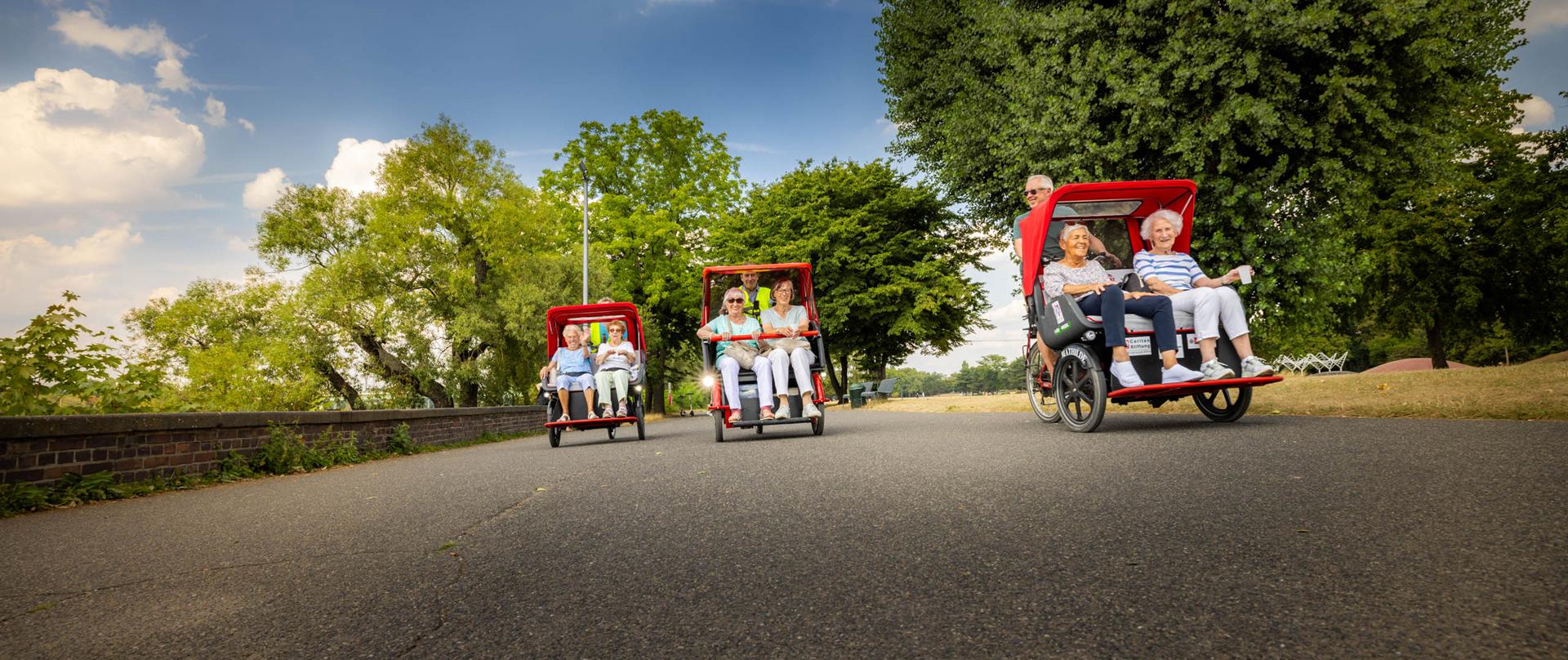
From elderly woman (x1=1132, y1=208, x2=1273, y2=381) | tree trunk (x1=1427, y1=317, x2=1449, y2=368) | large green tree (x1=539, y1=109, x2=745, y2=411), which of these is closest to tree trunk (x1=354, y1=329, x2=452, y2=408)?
large green tree (x1=539, y1=109, x2=745, y2=411)

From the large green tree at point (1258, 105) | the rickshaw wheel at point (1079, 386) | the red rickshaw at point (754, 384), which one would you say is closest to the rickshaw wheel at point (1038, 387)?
the rickshaw wheel at point (1079, 386)

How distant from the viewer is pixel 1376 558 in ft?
7.27

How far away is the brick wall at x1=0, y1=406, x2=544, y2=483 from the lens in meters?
5.16

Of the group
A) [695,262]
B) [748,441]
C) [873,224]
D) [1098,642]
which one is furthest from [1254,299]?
[695,262]

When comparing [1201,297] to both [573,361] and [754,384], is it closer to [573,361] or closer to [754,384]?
[754,384]

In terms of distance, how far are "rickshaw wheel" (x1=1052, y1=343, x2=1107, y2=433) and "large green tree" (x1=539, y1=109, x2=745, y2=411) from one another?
76.7ft

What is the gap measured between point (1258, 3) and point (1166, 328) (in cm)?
617

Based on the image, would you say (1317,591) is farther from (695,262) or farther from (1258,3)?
(695,262)

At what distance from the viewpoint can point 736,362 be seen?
853cm

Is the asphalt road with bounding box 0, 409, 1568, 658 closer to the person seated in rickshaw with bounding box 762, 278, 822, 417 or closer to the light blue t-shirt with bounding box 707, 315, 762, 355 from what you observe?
the person seated in rickshaw with bounding box 762, 278, 822, 417

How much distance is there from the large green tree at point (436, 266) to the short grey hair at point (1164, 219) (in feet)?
71.7

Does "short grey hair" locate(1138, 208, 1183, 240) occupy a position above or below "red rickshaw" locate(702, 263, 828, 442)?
above

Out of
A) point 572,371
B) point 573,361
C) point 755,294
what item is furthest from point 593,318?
point 755,294

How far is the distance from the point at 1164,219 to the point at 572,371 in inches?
303
